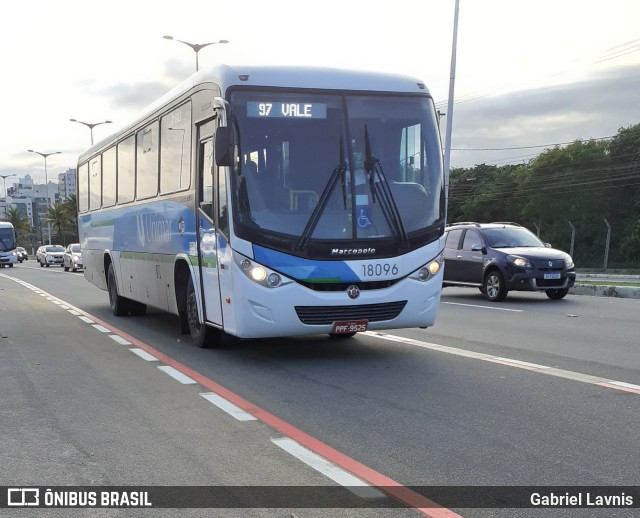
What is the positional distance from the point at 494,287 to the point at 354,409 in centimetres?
1184

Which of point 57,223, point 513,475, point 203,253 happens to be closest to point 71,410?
point 203,253

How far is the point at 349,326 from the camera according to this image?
8539mm

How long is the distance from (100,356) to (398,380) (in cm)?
417

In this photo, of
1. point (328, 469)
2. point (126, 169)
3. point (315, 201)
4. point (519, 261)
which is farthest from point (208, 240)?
point (519, 261)

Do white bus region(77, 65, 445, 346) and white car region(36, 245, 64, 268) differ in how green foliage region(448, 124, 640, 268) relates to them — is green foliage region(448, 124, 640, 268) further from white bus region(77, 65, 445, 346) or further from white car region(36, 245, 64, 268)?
white bus region(77, 65, 445, 346)

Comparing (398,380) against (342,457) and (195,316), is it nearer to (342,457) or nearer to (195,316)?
(342,457)

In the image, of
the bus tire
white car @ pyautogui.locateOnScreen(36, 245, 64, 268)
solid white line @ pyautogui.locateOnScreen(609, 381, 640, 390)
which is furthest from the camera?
white car @ pyautogui.locateOnScreen(36, 245, 64, 268)

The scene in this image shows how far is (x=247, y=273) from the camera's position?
329 inches

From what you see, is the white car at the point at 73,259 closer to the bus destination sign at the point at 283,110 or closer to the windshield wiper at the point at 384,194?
the bus destination sign at the point at 283,110

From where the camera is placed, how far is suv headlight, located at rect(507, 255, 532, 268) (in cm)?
1716

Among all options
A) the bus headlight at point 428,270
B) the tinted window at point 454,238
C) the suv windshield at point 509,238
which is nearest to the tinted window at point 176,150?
the bus headlight at point 428,270

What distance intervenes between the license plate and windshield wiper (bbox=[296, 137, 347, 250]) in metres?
0.93

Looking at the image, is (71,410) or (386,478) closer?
(386,478)

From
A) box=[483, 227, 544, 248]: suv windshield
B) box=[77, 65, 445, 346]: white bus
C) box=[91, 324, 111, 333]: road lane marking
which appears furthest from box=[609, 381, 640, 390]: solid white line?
box=[483, 227, 544, 248]: suv windshield
